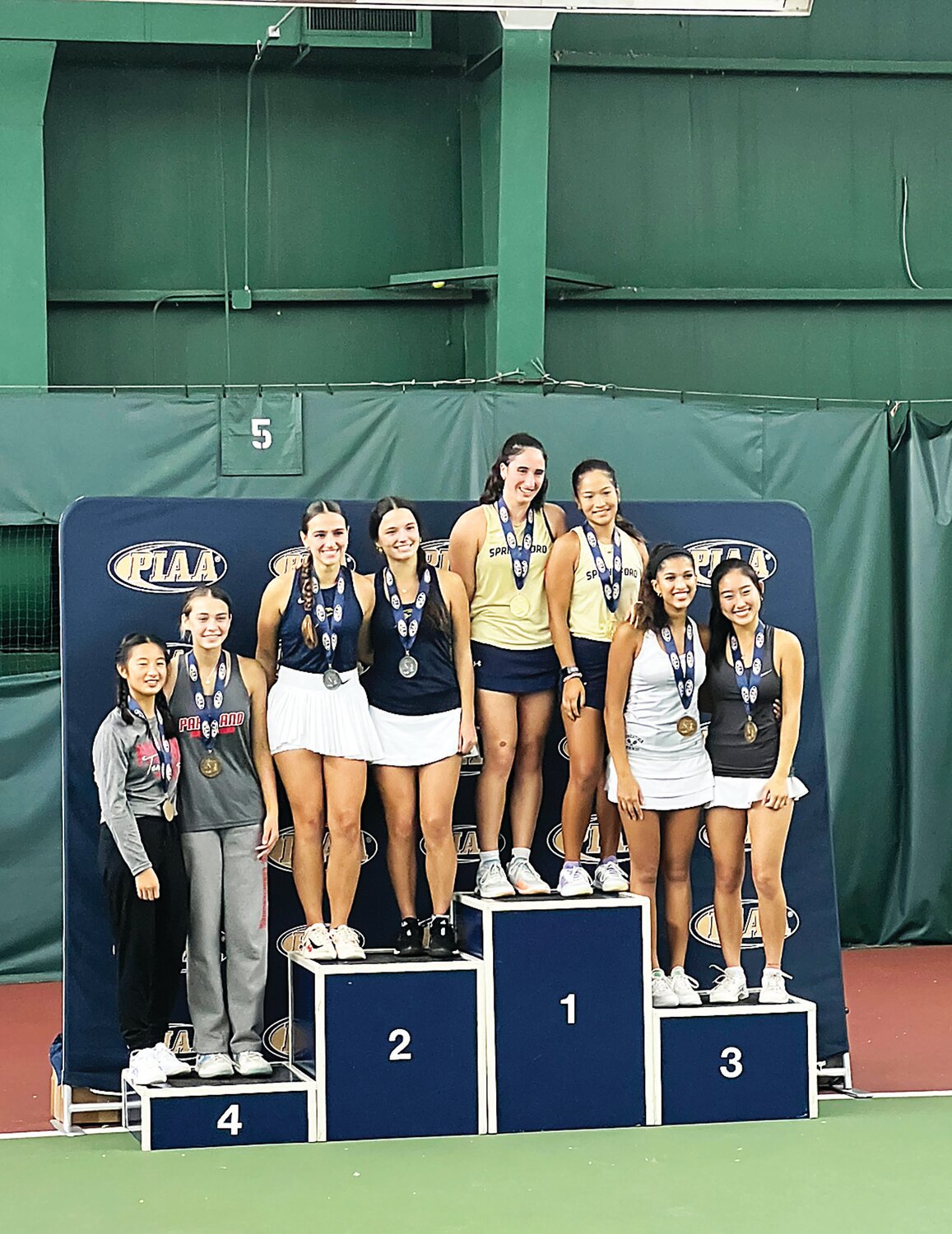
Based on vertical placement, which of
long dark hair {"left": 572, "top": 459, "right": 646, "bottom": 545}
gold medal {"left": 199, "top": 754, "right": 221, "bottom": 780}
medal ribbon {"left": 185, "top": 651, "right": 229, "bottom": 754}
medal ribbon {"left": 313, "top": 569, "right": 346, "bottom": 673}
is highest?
long dark hair {"left": 572, "top": 459, "right": 646, "bottom": 545}

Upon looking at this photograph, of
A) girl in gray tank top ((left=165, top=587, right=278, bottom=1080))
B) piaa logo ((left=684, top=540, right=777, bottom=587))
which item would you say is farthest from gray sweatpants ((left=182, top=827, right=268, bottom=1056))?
piaa logo ((left=684, top=540, right=777, bottom=587))

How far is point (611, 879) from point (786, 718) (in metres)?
0.76

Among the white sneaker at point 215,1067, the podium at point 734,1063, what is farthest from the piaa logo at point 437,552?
the white sneaker at point 215,1067

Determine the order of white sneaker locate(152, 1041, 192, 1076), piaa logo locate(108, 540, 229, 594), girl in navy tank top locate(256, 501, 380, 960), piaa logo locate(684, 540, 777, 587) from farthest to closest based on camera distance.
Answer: piaa logo locate(684, 540, 777, 587) < piaa logo locate(108, 540, 229, 594) < girl in navy tank top locate(256, 501, 380, 960) < white sneaker locate(152, 1041, 192, 1076)

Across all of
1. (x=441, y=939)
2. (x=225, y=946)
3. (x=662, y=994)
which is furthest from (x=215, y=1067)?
(x=662, y=994)

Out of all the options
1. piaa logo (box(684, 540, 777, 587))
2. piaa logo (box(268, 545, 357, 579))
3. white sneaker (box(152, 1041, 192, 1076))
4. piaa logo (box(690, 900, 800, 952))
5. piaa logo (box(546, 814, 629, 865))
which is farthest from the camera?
piaa logo (box(684, 540, 777, 587))

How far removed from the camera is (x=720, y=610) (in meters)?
5.47

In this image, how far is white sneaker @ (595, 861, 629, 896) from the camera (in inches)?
214

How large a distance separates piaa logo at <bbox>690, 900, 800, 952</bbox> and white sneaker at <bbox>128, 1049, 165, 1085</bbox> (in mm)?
1868

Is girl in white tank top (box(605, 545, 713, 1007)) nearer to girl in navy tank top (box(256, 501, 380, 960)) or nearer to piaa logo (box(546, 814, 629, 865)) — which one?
piaa logo (box(546, 814, 629, 865))

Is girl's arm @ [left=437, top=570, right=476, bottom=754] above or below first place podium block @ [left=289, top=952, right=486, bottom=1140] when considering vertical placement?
above

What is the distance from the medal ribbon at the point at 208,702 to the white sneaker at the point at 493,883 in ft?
3.11

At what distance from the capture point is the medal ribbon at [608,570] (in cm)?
546

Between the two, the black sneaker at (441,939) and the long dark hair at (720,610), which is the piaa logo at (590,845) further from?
the long dark hair at (720,610)
